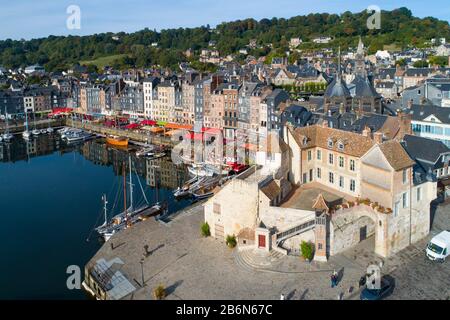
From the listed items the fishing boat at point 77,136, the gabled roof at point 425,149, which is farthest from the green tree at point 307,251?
the fishing boat at point 77,136

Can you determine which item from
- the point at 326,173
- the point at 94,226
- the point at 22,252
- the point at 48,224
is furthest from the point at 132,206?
the point at 326,173

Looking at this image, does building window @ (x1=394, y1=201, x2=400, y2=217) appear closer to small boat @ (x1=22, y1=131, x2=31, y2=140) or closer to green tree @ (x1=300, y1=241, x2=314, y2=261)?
A: green tree @ (x1=300, y1=241, x2=314, y2=261)

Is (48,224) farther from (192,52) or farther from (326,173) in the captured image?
(192,52)

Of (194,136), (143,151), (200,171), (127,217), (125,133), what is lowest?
(127,217)

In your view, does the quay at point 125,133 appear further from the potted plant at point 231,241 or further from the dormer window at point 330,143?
the potted plant at point 231,241

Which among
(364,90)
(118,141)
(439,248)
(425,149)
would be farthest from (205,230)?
(118,141)

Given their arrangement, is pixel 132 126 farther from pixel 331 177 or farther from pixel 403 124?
pixel 331 177
